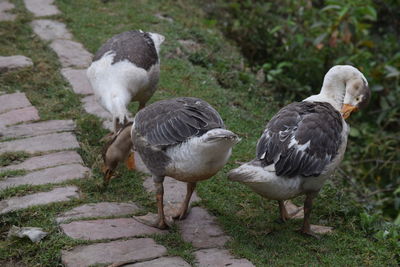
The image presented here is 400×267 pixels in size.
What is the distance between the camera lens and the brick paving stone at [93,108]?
6121 mm

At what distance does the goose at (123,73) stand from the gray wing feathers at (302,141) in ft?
4.43

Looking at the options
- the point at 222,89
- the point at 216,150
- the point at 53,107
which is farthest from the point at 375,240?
the point at 53,107

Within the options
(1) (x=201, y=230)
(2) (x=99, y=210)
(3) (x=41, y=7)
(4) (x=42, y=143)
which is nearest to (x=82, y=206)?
(2) (x=99, y=210)

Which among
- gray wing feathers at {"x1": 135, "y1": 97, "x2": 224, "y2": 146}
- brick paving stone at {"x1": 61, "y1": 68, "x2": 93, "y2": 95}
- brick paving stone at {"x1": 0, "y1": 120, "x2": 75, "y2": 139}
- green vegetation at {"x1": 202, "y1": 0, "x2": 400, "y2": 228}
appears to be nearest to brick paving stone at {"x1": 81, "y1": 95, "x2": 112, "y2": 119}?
brick paving stone at {"x1": 61, "y1": 68, "x2": 93, "y2": 95}

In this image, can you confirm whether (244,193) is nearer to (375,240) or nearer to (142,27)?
(375,240)

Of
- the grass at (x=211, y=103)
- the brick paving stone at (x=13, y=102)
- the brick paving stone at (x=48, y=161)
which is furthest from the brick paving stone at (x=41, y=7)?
the brick paving stone at (x=48, y=161)

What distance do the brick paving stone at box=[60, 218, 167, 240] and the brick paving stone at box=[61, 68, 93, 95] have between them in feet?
8.31

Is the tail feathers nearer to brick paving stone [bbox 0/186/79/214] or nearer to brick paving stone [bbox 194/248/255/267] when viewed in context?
brick paving stone [bbox 194/248/255/267]

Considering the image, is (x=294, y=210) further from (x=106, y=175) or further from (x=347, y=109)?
(x=106, y=175)

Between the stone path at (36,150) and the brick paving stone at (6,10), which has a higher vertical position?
the stone path at (36,150)

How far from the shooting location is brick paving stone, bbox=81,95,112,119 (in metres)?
6.12

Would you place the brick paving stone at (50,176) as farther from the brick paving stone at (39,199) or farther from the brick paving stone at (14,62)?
the brick paving stone at (14,62)

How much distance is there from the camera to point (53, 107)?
244 inches

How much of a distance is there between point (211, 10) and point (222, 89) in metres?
2.98
